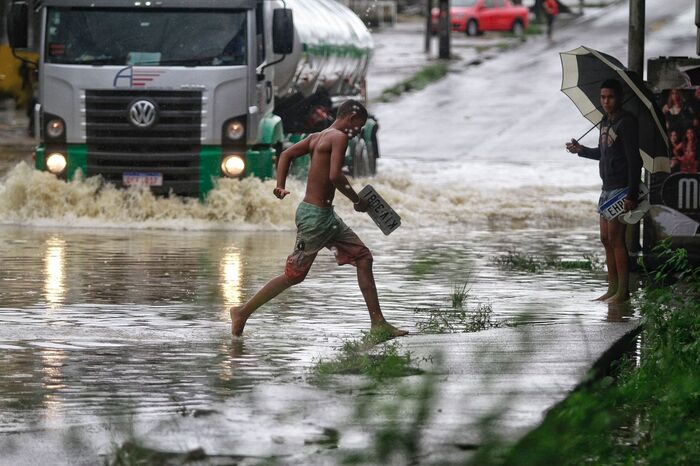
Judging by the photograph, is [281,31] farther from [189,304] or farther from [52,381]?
[52,381]

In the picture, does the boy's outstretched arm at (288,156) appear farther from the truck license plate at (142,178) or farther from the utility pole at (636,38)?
the truck license plate at (142,178)

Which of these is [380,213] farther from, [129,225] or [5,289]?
[129,225]

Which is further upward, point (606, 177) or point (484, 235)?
point (606, 177)

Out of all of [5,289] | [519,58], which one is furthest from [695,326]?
[519,58]

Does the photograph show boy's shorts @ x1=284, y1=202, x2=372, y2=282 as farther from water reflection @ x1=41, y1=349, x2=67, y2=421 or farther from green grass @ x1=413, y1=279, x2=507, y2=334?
water reflection @ x1=41, y1=349, x2=67, y2=421

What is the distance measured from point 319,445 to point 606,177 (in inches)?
245

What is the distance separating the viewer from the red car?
62.4 m

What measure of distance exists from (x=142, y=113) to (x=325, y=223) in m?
10.5

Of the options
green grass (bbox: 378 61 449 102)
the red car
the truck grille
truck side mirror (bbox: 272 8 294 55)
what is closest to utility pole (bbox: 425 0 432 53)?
green grass (bbox: 378 61 449 102)

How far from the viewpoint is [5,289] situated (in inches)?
531

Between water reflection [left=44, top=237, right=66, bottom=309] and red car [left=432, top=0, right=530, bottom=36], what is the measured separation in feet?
150

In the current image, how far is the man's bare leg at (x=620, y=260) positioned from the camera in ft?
40.4

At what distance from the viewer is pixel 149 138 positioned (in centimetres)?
2111

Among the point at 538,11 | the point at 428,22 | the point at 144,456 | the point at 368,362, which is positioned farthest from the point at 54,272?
the point at 538,11
